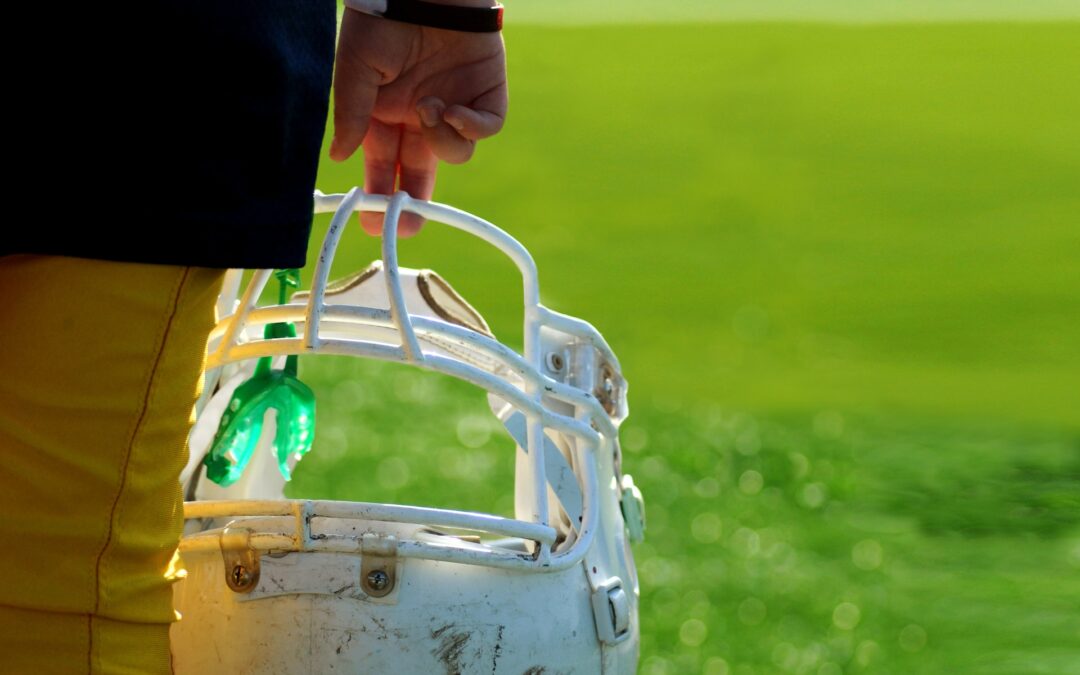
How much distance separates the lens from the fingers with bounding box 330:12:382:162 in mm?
1147

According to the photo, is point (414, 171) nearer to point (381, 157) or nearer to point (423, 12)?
point (381, 157)

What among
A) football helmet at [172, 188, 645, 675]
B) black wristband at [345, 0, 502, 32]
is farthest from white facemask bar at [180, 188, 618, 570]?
black wristband at [345, 0, 502, 32]

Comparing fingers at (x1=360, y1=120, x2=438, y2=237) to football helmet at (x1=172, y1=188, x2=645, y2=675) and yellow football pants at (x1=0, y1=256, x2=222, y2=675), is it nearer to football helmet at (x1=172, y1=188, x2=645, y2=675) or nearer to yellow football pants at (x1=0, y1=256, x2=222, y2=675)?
football helmet at (x1=172, y1=188, x2=645, y2=675)

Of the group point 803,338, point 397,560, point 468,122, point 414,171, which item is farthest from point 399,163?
point 803,338

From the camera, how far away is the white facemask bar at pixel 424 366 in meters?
1.05

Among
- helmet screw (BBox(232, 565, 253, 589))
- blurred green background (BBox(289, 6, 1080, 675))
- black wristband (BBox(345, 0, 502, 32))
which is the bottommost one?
blurred green background (BBox(289, 6, 1080, 675))

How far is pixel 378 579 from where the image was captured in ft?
3.48

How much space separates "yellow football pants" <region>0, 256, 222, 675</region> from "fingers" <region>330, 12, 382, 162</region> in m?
0.25

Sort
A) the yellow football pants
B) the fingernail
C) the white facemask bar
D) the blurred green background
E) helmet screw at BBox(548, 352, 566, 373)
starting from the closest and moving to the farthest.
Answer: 1. the yellow football pants
2. the white facemask bar
3. the fingernail
4. helmet screw at BBox(548, 352, 566, 373)
5. the blurred green background

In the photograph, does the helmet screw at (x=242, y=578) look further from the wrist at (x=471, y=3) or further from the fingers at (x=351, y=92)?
the wrist at (x=471, y=3)

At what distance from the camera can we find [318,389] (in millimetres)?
3104

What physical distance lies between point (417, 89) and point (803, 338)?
2517mm

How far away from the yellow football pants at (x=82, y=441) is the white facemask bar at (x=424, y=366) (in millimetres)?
133

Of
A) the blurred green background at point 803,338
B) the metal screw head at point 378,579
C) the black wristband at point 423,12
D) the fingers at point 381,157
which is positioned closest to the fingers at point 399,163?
the fingers at point 381,157
